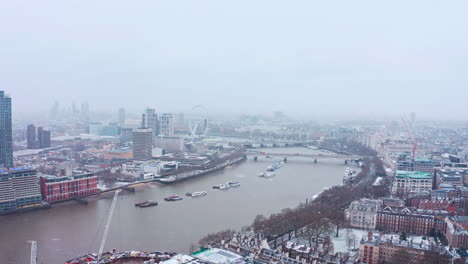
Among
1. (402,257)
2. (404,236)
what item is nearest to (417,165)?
(404,236)

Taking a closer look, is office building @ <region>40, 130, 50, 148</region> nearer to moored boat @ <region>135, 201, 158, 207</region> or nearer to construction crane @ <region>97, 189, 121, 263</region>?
construction crane @ <region>97, 189, 121, 263</region>

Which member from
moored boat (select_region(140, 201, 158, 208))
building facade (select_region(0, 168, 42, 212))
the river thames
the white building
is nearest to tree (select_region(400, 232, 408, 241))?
the white building

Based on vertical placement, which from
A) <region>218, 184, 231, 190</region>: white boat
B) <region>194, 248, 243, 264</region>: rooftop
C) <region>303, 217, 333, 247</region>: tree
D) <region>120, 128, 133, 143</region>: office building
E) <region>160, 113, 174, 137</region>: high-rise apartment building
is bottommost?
<region>218, 184, 231, 190</region>: white boat

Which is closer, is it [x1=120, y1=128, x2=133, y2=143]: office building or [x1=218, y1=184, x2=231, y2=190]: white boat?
[x1=218, y1=184, x2=231, y2=190]: white boat

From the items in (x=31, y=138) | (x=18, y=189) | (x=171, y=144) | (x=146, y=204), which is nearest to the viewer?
(x=18, y=189)

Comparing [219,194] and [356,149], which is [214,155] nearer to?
[219,194]

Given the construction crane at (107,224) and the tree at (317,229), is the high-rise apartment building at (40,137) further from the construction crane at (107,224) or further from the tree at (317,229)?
the tree at (317,229)

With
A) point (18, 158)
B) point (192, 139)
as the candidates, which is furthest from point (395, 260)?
point (192, 139)

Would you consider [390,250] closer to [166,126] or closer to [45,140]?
[166,126]
